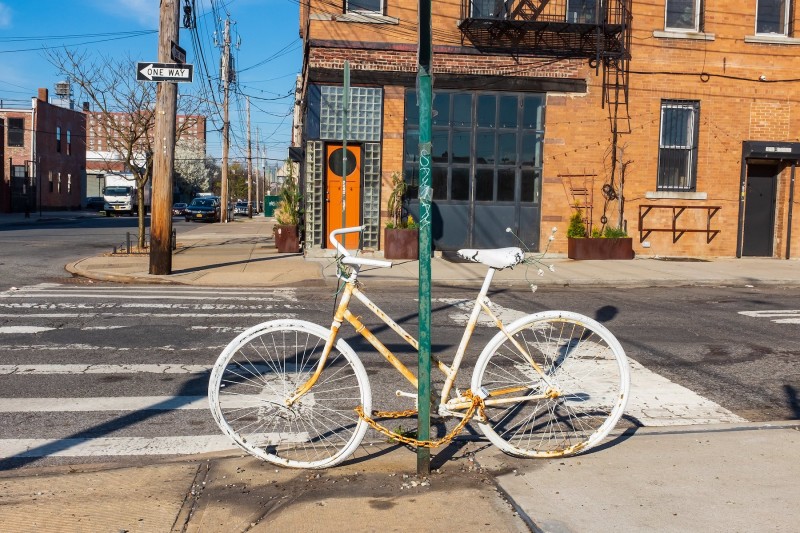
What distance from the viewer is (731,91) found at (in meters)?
19.7

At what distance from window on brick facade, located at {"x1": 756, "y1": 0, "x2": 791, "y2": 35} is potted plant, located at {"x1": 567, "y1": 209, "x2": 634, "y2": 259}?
639 cm

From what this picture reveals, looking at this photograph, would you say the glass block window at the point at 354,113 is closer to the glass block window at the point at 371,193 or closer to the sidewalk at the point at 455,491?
the glass block window at the point at 371,193

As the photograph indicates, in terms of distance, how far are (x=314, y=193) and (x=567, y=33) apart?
717 cm

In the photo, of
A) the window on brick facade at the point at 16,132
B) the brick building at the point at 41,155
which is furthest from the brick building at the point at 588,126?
the window on brick facade at the point at 16,132

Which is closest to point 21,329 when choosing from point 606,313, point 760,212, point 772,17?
point 606,313

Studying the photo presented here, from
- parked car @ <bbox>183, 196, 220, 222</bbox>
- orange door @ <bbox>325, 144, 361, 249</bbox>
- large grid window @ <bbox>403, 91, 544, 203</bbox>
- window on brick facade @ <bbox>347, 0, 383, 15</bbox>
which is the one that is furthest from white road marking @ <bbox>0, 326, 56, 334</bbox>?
parked car @ <bbox>183, 196, 220, 222</bbox>

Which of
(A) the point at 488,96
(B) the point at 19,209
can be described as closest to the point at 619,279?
(A) the point at 488,96

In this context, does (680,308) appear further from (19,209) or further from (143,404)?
(19,209)

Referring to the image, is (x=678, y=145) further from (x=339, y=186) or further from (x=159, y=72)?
(x=159, y=72)

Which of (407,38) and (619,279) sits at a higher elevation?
(407,38)

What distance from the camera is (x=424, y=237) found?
431cm

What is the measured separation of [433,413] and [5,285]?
447 inches

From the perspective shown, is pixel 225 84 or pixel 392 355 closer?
pixel 392 355

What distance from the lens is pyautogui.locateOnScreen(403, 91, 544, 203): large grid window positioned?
19.4 m
